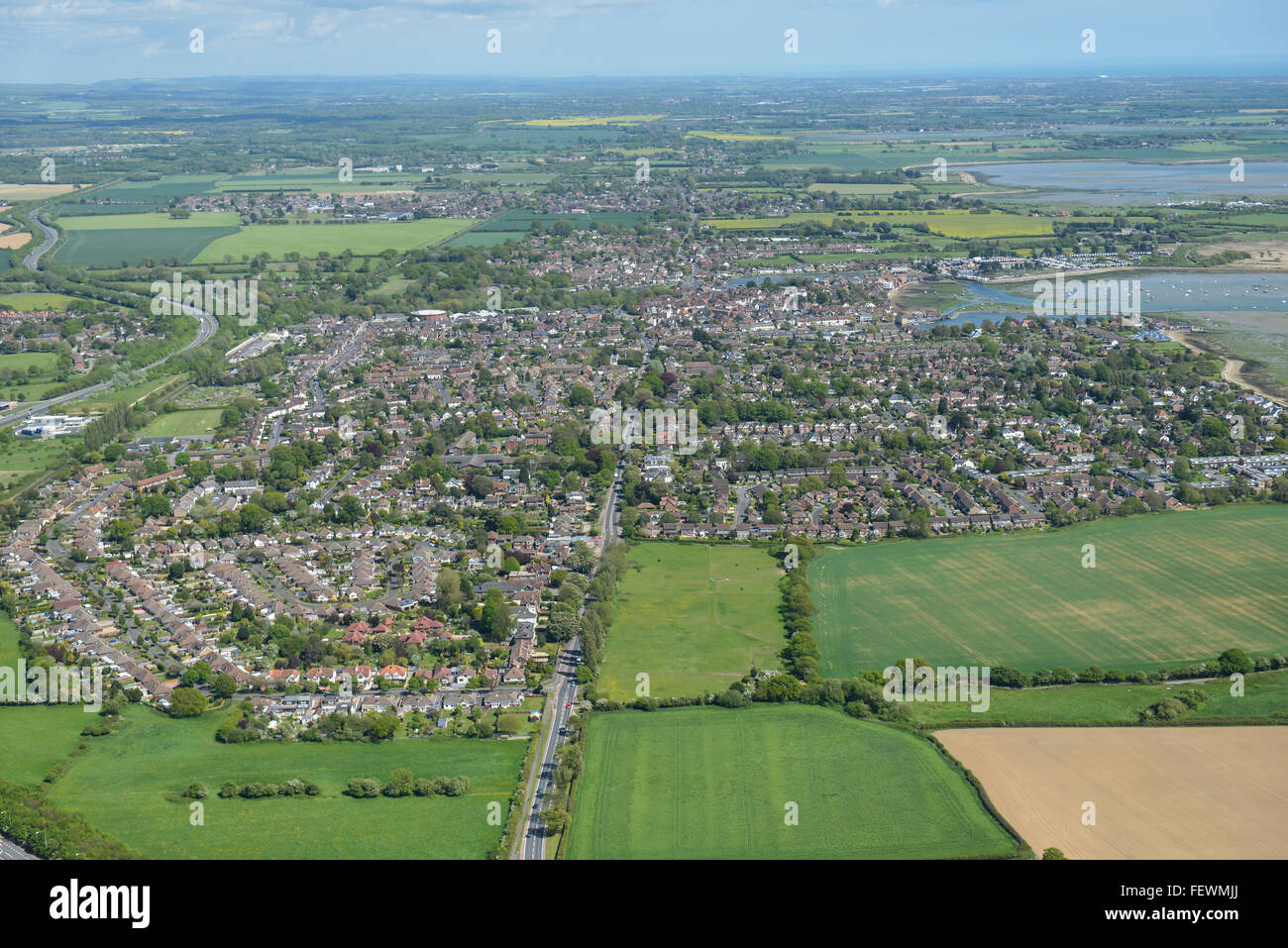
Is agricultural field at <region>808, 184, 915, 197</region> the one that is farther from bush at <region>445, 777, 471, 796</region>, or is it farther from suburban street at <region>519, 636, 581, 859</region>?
bush at <region>445, 777, 471, 796</region>

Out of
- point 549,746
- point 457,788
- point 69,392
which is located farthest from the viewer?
point 69,392

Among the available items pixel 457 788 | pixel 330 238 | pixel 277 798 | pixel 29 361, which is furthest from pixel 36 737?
pixel 330 238

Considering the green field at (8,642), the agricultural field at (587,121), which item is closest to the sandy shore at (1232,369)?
the green field at (8,642)

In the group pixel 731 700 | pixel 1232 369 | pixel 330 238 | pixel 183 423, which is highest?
pixel 330 238

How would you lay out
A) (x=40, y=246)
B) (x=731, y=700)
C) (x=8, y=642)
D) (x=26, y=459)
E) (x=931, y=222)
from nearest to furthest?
(x=731, y=700) < (x=8, y=642) < (x=26, y=459) < (x=40, y=246) < (x=931, y=222)

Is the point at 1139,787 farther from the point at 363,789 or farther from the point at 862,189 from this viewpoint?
the point at 862,189

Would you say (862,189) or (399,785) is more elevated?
(862,189)

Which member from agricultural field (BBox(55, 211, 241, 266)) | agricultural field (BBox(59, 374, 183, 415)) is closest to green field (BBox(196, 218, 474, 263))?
agricultural field (BBox(55, 211, 241, 266))
